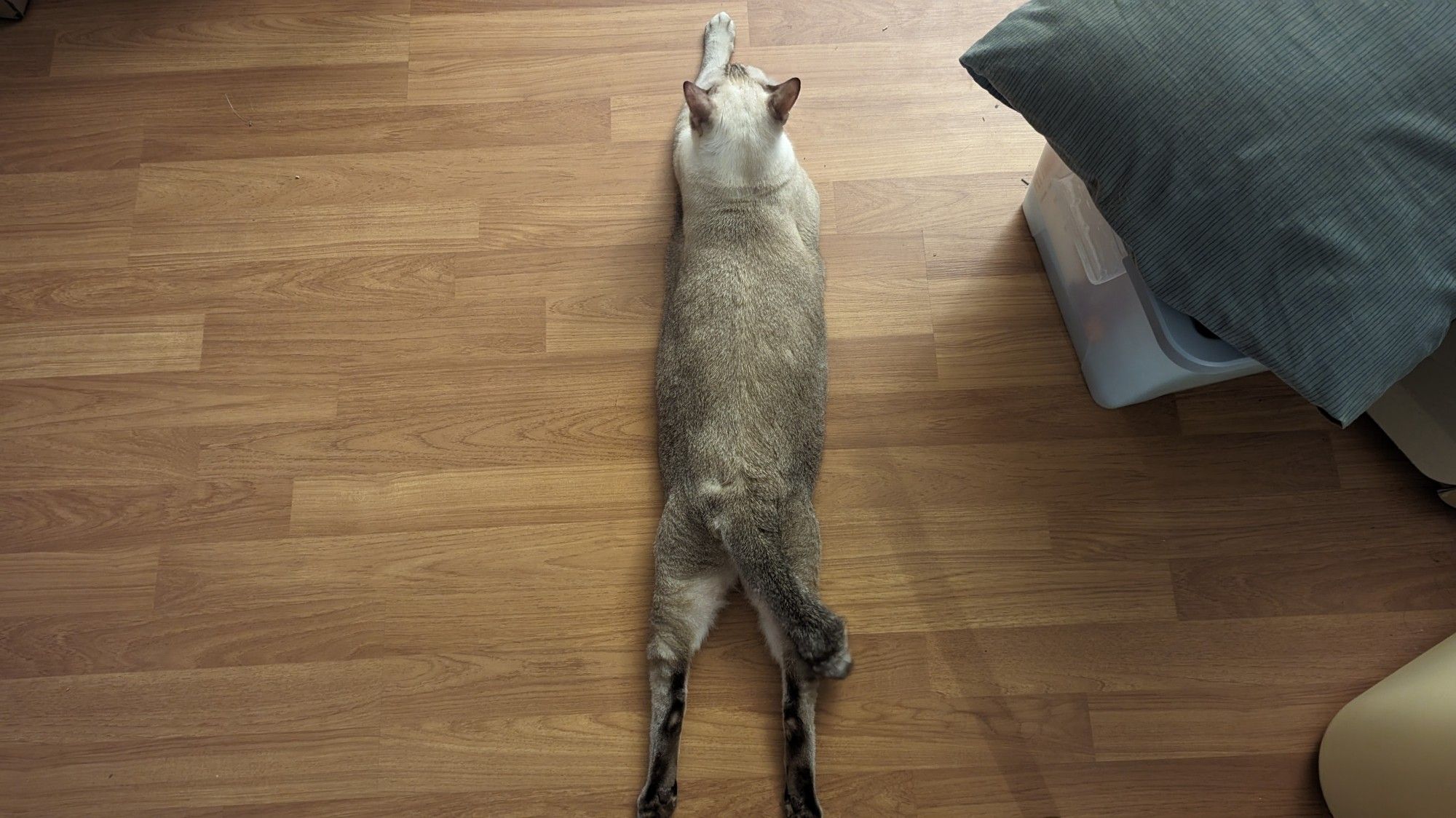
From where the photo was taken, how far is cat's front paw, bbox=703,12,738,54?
1.74 m

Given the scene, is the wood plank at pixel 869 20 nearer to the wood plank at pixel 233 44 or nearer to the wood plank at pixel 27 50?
Answer: the wood plank at pixel 233 44

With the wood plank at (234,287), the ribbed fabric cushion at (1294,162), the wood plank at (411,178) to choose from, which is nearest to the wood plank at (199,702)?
the wood plank at (234,287)

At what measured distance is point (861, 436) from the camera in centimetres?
160

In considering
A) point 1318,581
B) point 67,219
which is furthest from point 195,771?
point 1318,581

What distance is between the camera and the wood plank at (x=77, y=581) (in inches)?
60.5

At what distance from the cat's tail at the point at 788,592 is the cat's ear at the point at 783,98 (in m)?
0.71

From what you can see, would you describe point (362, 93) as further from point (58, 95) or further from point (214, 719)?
point (214, 719)

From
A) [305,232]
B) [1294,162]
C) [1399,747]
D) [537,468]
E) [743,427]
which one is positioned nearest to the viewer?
[1294,162]

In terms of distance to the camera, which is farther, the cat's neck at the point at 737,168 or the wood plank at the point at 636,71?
the wood plank at the point at 636,71

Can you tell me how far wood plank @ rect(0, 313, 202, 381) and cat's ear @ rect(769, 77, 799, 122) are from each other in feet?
3.95

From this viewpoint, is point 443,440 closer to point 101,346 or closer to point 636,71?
point 101,346

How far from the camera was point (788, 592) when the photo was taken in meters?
1.32

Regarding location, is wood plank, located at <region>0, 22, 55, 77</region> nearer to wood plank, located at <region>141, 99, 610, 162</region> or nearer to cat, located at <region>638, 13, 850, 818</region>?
wood plank, located at <region>141, 99, 610, 162</region>

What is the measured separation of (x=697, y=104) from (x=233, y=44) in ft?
3.63
